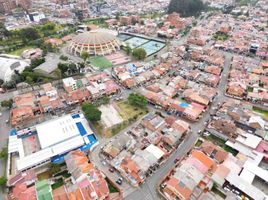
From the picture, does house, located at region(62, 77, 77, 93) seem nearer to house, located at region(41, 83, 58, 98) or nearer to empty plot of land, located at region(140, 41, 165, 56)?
house, located at region(41, 83, 58, 98)

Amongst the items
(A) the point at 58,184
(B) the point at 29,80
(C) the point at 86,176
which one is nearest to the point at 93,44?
(B) the point at 29,80

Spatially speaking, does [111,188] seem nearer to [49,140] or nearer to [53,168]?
[53,168]

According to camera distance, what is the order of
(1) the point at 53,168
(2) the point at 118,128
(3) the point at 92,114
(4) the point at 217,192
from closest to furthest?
(4) the point at 217,192 → (1) the point at 53,168 → (3) the point at 92,114 → (2) the point at 118,128

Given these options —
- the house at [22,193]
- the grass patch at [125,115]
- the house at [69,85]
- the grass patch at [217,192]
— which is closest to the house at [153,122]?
the grass patch at [125,115]

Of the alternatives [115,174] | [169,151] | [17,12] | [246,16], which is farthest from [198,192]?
[17,12]

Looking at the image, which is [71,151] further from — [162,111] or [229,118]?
[229,118]

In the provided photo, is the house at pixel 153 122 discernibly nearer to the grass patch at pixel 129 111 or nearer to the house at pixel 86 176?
the grass patch at pixel 129 111
